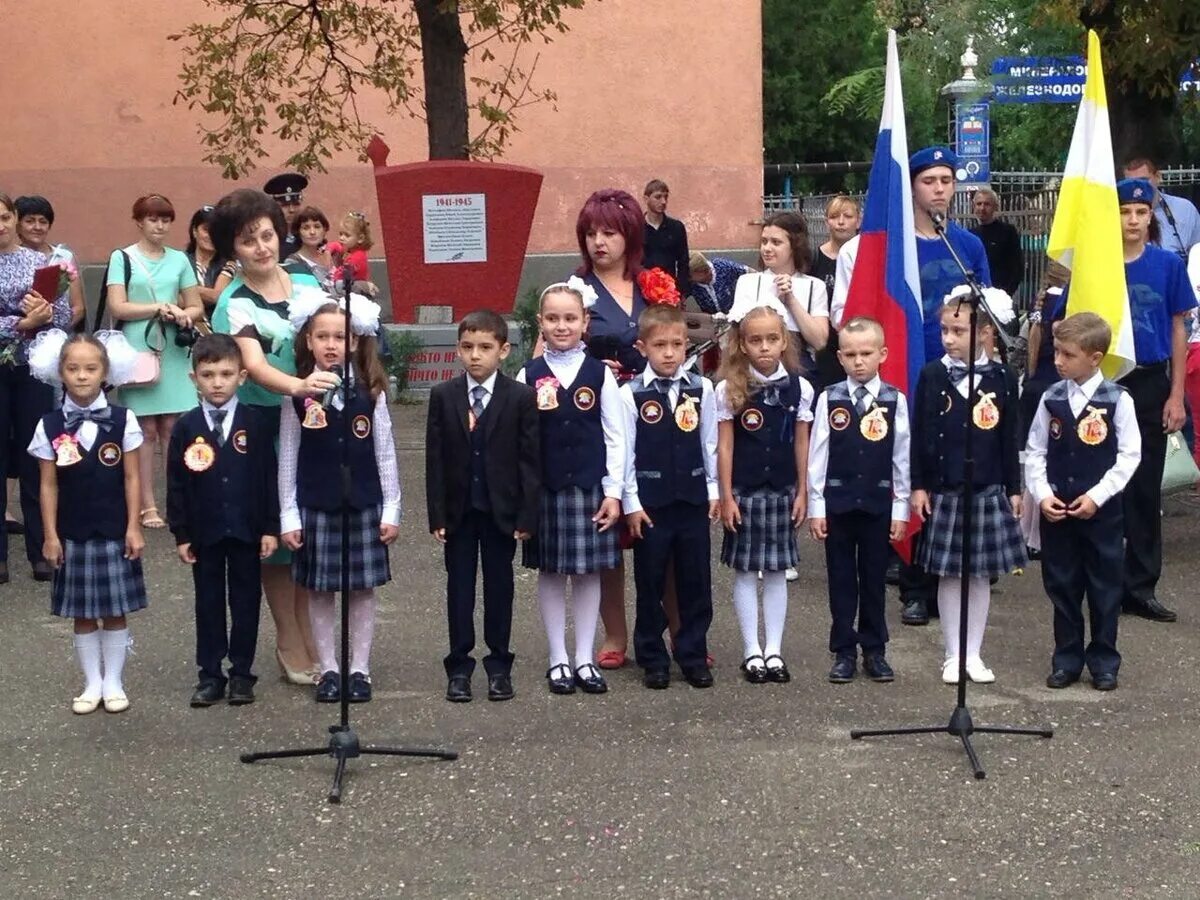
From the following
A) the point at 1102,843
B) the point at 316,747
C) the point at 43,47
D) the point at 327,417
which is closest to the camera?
the point at 1102,843

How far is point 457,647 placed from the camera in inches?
250

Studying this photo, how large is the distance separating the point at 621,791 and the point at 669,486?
A: 4.54ft

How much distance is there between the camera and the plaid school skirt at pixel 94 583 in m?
6.18

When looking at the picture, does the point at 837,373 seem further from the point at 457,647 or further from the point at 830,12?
the point at 830,12

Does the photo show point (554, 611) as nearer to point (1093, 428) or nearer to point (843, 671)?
point (843, 671)

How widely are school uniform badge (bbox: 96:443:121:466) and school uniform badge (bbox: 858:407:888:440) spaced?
2.60 metres

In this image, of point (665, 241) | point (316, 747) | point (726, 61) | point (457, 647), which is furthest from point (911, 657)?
point (726, 61)

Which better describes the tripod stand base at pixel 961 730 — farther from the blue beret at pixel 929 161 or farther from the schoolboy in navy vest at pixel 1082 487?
the blue beret at pixel 929 161

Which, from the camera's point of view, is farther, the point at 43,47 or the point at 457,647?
the point at 43,47

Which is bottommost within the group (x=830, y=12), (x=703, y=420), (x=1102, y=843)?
(x=1102, y=843)

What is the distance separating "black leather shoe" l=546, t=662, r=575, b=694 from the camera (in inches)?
253

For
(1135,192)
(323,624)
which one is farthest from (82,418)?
(1135,192)

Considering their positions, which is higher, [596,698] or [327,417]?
[327,417]

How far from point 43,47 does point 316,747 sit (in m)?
16.1
